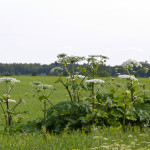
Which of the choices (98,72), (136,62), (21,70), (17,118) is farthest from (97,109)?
(21,70)

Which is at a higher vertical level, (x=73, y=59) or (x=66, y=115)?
(x=73, y=59)

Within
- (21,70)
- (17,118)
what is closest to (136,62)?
(17,118)

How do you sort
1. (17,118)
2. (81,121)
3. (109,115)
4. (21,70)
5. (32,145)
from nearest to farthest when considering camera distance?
(32,145) → (81,121) → (109,115) → (17,118) → (21,70)

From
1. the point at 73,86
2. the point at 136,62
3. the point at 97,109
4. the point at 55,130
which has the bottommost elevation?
the point at 55,130

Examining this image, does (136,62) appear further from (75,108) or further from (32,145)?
(32,145)

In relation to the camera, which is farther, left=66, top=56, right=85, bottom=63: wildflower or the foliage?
left=66, top=56, right=85, bottom=63: wildflower

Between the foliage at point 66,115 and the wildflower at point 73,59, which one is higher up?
the wildflower at point 73,59

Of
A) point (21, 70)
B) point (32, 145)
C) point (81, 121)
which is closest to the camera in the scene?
point (32, 145)

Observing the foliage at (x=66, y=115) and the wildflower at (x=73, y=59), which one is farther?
the wildflower at (x=73, y=59)

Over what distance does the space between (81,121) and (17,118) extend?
2.10m

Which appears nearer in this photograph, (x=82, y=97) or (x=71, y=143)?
(x=71, y=143)

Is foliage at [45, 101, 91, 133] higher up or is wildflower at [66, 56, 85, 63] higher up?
wildflower at [66, 56, 85, 63]

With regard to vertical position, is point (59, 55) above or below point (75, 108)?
above

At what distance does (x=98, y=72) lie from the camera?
6980 millimetres
